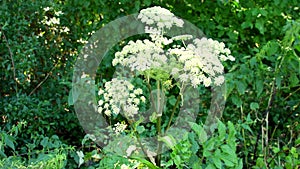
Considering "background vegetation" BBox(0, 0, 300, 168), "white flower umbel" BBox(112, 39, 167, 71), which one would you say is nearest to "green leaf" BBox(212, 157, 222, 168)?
"white flower umbel" BBox(112, 39, 167, 71)

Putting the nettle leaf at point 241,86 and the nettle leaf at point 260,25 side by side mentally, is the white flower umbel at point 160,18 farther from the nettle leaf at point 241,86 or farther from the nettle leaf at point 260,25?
the nettle leaf at point 260,25

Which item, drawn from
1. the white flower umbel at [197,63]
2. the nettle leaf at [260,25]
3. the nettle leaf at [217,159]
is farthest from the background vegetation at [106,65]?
the white flower umbel at [197,63]

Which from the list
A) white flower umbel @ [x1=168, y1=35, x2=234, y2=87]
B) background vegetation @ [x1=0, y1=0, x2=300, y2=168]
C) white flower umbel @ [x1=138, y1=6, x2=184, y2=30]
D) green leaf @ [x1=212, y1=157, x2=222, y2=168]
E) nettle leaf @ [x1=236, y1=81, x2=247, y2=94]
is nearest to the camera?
white flower umbel @ [x1=168, y1=35, x2=234, y2=87]

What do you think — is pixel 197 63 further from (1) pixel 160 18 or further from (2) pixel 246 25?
(2) pixel 246 25

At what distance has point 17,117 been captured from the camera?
2.58 metres

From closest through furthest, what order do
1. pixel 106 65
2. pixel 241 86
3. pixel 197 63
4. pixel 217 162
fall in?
pixel 197 63 < pixel 217 162 < pixel 241 86 < pixel 106 65

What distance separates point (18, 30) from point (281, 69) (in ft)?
4.82

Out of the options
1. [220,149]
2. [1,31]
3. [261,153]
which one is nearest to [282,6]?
[261,153]

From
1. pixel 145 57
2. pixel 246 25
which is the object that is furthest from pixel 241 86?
pixel 145 57

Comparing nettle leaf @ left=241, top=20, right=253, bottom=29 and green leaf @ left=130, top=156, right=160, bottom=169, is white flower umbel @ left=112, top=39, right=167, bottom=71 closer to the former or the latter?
green leaf @ left=130, top=156, right=160, bottom=169

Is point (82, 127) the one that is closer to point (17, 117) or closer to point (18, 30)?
point (17, 117)

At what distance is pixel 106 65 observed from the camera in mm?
2844

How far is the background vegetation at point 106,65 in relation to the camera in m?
2.53

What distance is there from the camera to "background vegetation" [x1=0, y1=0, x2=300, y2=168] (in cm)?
253
